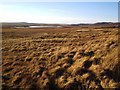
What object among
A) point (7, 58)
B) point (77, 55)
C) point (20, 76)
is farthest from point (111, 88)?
point (7, 58)

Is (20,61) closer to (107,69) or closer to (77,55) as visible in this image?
(77,55)

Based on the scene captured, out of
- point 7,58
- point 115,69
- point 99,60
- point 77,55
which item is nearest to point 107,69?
point 115,69

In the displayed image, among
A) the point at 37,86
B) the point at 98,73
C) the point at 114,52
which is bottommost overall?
the point at 37,86

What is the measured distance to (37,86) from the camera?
46.2 ft

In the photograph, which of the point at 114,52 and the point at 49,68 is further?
the point at 49,68

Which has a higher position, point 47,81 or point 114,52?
point 114,52

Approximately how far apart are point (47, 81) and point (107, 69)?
4416mm

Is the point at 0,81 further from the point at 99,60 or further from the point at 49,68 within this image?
the point at 99,60

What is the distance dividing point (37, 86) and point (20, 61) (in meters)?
5.66

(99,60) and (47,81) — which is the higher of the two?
(99,60)

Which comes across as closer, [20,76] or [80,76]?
[80,76]

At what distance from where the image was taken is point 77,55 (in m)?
17.3

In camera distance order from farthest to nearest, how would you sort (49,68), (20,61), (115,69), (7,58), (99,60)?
(7,58) < (20,61) < (49,68) < (99,60) < (115,69)

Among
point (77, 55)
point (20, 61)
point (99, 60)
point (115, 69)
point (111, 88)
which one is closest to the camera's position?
point (111, 88)
